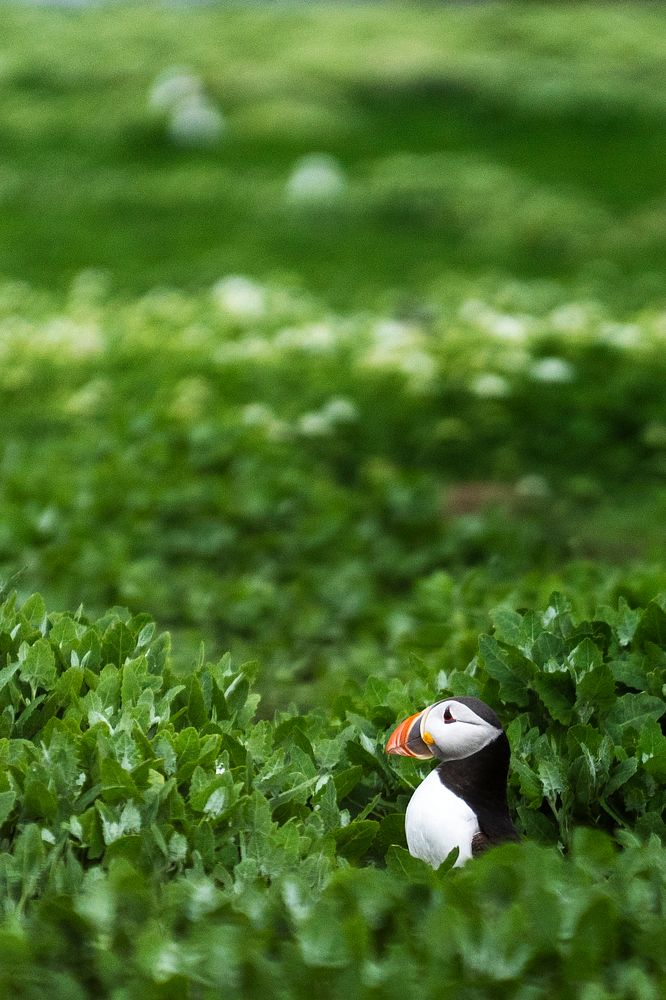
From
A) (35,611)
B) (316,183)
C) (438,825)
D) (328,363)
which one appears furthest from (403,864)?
(316,183)

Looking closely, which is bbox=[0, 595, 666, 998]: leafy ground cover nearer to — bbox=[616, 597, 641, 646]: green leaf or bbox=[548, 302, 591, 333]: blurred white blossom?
bbox=[616, 597, 641, 646]: green leaf

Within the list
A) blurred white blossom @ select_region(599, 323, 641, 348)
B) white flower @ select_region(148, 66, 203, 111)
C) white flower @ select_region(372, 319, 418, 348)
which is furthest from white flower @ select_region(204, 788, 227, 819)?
white flower @ select_region(148, 66, 203, 111)

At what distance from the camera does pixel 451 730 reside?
2.87 metres

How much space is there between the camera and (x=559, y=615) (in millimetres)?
3564

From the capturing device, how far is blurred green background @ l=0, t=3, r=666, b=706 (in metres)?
6.24

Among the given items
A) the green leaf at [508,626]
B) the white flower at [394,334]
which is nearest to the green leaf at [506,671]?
the green leaf at [508,626]

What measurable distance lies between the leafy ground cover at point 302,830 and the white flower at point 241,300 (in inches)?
234

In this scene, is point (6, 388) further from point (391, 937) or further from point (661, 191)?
point (661, 191)

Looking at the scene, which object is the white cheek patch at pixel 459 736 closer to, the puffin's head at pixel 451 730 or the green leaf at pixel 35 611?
the puffin's head at pixel 451 730

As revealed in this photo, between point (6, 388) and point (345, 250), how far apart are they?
592 cm

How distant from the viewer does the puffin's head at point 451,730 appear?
2.86 m

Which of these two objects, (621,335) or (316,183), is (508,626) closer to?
(621,335)

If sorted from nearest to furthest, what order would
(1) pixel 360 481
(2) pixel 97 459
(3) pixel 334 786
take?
1. (3) pixel 334 786
2. (2) pixel 97 459
3. (1) pixel 360 481

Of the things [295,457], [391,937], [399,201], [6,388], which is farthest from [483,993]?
[399,201]
